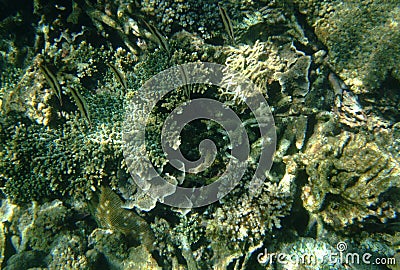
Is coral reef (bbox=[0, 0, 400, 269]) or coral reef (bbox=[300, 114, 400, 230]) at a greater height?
coral reef (bbox=[0, 0, 400, 269])

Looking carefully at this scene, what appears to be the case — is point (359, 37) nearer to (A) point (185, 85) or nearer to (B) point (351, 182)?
(B) point (351, 182)

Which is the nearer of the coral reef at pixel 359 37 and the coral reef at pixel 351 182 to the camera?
the coral reef at pixel 351 182

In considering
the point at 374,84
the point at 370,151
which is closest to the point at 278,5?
the point at 374,84

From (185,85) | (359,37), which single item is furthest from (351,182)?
(185,85)

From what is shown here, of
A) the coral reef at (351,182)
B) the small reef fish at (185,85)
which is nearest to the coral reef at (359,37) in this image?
the coral reef at (351,182)

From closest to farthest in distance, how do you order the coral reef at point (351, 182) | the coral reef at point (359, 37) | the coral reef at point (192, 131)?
the coral reef at point (351, 182) → the coral reef at point (192, 131) → the coral reef at point (359, 37)

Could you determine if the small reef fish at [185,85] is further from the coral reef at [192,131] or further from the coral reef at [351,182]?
the coral reef at [351,182]

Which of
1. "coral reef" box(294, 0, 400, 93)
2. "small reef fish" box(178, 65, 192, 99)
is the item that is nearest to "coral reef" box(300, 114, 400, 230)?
"coral reef" box(294, 0, 400, 93)

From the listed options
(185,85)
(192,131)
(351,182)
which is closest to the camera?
(351,182)

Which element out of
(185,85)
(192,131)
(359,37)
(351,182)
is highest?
(185,85)

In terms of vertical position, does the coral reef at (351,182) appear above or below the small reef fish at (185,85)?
below

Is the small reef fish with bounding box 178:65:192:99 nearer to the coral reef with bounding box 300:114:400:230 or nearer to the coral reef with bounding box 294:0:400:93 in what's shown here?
the coral reef with bounding box 300:114:400:230

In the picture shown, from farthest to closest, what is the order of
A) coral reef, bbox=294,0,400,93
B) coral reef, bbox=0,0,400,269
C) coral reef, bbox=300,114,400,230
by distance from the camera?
coral reef, bbox=294,0,400,93, coral reef, bbox=0,0,400,269, coral reef, bbox=300,114,400,230

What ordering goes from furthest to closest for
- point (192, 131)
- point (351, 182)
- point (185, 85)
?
point (192, 131)
point (185, 85)
point (351, 182)
